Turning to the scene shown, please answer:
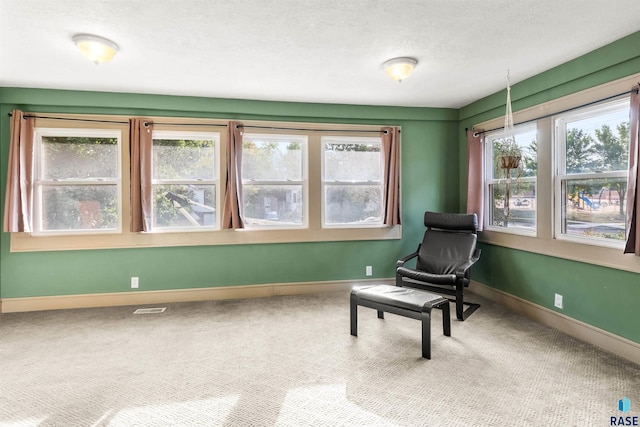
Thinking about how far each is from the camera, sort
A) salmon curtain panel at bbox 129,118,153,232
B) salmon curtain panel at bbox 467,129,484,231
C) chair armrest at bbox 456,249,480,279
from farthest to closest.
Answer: salmon curtain panel at bbox 467,129,484,231
salmon curtain panel at bbox 129,118,153,232
chair armrest at bbox 456,249,480,279

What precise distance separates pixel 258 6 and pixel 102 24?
1.15 m

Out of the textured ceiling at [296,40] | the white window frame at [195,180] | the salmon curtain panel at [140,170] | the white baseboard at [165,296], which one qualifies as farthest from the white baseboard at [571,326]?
the salmon curtain panel at [140,170]

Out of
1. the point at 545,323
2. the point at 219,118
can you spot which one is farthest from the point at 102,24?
the point at 545,323

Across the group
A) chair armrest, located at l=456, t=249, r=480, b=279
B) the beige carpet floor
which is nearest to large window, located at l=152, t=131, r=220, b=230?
the beige carpet floor

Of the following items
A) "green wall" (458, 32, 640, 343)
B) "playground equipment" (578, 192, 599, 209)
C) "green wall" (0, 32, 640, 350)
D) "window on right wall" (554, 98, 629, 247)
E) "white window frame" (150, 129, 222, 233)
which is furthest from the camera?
"white window frame" (150, 129, 222, 233)

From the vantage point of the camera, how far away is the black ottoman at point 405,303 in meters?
2.62

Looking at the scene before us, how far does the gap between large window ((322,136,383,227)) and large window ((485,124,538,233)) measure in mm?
1403

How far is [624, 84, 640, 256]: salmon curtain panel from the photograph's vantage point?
2449mm

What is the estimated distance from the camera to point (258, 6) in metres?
2.14

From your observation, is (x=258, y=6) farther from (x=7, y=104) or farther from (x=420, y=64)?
(x=7, y=104)

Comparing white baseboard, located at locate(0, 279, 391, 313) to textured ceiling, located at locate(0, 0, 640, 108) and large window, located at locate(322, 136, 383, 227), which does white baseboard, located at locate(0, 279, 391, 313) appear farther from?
textured ceiling, located at locate(0, 0, 640, 108)

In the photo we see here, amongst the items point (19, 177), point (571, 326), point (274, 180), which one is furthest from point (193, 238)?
point (571, 326)

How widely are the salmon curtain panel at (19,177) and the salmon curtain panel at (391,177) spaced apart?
4.14 metres

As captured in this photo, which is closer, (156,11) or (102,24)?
(156,11)
